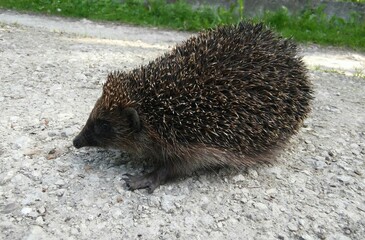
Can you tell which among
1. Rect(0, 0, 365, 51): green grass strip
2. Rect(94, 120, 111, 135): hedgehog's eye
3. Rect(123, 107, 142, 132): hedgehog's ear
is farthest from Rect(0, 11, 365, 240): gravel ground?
Rect(0, 0, 365, 51): green grass strip

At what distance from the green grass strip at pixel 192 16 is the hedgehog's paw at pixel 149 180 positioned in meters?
6.61

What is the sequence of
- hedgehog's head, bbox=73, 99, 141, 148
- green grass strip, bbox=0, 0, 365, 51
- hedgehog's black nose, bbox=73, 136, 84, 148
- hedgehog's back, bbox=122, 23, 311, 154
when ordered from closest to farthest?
hedgehog's back, bbox=122, 23, 311, 154
hedgehog's head, bbox=73, 99, 141, 148
hedgehog's black nose, bbox=73, 136, 84, 148
green grass strip, bbox=0, 0, 365, 51

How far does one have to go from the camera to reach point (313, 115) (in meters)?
5.67

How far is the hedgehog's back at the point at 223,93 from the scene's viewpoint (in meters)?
3.90

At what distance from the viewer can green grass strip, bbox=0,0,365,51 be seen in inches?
Answer: 389

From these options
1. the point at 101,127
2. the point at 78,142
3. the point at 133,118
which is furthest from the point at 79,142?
the point at 133,118

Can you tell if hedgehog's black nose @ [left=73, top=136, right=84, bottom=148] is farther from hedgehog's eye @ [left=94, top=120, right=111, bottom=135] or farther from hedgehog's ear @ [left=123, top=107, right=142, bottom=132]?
hedgehog's ear @ [left=123, top=107, right=142, bottom=132]

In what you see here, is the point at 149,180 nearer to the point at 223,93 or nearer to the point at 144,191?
the point at 144,191

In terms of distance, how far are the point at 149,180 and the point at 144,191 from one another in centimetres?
11

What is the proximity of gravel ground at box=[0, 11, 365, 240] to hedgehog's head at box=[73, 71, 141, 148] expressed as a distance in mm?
258

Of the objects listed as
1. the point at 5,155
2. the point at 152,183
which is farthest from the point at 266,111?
the point at 5,155

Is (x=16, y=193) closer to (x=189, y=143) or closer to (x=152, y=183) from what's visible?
(x=152, y=183)

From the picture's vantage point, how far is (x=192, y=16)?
34.9ft

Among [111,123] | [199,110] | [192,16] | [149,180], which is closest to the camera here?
[199,110]
